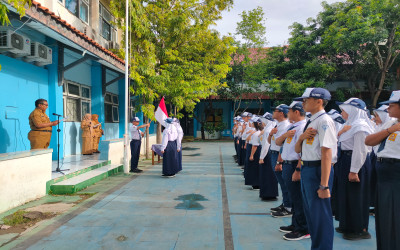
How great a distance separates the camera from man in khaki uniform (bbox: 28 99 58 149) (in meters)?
6.97

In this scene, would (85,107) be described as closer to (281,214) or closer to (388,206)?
(281,214)

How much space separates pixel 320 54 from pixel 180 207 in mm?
19024

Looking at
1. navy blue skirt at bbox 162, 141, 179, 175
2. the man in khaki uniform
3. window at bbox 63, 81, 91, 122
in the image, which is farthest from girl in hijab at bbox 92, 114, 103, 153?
the man in khaki uniform

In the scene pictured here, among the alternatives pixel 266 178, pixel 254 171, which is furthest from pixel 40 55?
pixel 266 178

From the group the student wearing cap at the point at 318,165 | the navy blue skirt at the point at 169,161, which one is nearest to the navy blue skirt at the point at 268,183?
the student wearing cap at the point at 318,165

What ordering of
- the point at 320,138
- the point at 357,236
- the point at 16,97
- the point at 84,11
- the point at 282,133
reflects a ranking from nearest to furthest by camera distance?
the point at 320,138 → the point at 357,236 → the point at 282,133 → the point at 16,97 → the point at 84,11

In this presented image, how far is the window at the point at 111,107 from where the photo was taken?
13.4 m

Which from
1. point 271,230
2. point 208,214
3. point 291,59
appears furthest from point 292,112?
point 291,59

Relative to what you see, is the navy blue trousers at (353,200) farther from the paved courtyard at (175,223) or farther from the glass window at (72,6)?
the glass window at (72,6)

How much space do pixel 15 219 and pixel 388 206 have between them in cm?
519

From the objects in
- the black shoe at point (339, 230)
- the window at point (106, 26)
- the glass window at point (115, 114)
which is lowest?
the black shoe at point (339, 230)

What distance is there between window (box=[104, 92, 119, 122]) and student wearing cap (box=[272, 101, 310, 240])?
10.6 metres

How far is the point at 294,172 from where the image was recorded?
4.04 metres

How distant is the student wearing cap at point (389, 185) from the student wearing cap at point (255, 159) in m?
3.98
